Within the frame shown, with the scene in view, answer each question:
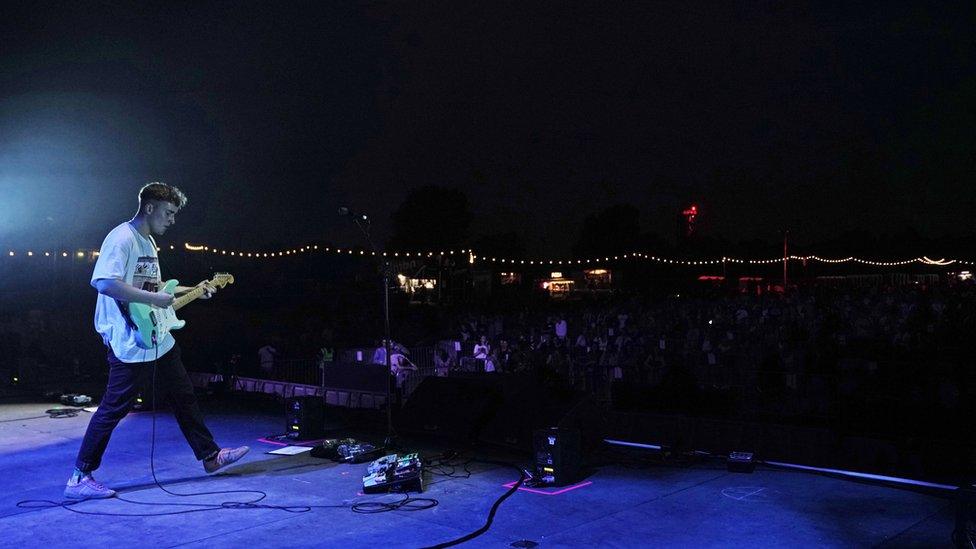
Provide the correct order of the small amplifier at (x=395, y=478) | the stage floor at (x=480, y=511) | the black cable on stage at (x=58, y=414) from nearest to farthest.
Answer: the stage floor at (x=480, y=511)
the small amplifier at (x=395, y=478)
the black cable on stage at (x=58, y=414)

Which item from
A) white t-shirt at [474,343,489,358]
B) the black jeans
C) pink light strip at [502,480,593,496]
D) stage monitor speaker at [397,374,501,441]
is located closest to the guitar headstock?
the black jeans

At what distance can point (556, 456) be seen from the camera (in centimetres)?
552

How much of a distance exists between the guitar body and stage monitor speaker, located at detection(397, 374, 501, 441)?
9.74ft

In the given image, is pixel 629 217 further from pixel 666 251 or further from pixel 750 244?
pixel 750 244

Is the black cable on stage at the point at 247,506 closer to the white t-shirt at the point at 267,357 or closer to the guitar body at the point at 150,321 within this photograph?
the guitar body at the point at 150,321

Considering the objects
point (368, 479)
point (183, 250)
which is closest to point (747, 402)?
point (368, 479)

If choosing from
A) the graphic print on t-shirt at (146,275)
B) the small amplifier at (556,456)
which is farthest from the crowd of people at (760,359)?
the graphic print on t-shirt at (146,275)

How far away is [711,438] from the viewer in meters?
6.88

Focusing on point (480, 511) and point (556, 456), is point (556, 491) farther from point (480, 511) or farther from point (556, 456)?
point (480, 511)

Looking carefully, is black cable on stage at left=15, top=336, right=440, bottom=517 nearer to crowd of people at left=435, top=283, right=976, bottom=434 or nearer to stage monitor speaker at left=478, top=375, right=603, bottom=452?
stage monitor speaker at left=478, top=375, right=603, bottom=452

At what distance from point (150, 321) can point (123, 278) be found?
39 centimetres

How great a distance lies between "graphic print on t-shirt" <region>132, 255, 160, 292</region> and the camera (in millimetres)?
5242

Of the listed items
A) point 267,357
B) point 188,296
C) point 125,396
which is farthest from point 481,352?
point 125,396

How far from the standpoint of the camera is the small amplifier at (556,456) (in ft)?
18.1
